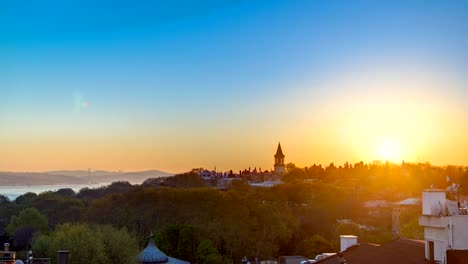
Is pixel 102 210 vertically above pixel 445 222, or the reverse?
pixel 445 222

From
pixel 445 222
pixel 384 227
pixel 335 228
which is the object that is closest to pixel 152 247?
pixel 445 222

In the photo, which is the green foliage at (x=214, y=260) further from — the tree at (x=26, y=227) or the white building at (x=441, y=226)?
the white building at (x=441, y=226)

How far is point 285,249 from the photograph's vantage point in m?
60.5

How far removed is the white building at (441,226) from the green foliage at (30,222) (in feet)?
190

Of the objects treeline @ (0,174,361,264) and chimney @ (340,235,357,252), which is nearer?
chimney @ (340,235,357,252)

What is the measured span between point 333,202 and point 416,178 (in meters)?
40.4

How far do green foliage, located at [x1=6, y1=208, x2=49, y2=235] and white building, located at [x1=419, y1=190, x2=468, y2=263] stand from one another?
190ft

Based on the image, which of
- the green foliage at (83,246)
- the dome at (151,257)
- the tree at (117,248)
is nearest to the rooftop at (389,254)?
the dome at (151,257)

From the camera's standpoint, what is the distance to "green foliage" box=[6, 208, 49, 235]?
6400 centimetres

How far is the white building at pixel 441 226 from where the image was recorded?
471 inches

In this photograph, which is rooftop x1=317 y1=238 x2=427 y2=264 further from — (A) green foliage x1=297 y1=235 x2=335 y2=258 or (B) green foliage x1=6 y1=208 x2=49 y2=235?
(B) green foliage x1=6 y1=208 x2=49 y2=235

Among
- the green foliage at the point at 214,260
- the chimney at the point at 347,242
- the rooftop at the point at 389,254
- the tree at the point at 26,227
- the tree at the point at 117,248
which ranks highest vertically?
the rooftop at the point at 389,254

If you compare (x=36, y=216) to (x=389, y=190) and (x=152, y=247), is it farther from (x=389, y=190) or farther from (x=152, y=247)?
(x=389, y=190)

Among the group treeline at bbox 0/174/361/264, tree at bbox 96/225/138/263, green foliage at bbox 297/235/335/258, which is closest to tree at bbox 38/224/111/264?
treeline at bbox 0/174/361/264
